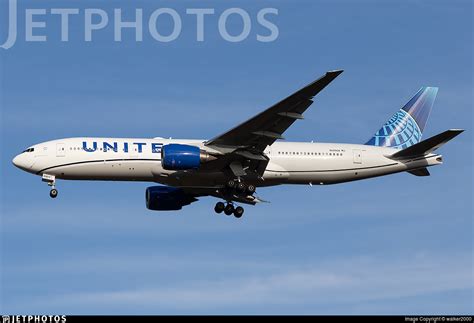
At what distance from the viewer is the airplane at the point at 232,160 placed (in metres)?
56.3

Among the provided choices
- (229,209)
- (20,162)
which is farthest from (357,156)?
(20,162)

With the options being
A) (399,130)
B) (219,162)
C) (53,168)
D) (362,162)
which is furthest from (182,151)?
(399,130)

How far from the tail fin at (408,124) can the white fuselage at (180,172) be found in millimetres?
2776

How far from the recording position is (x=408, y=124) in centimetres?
6625

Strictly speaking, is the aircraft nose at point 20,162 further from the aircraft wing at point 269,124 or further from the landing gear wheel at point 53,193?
the aircraft wing at point 269,124

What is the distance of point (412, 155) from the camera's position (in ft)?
201

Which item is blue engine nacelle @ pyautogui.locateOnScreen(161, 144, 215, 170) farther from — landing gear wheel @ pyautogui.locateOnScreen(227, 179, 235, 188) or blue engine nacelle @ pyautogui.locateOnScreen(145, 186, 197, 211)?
blue engine nacelle @ pyautogui.locateOnScreen(145, 186, 197, 211)

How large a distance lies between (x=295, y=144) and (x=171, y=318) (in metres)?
22.7

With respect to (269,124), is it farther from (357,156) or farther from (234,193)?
(357,156)

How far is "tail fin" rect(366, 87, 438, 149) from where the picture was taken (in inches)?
Result: 2549

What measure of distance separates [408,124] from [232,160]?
13811 millimetres

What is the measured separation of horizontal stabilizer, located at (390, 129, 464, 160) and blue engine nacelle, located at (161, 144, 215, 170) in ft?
40.0

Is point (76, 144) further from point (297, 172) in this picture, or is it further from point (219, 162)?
point (297, 172)

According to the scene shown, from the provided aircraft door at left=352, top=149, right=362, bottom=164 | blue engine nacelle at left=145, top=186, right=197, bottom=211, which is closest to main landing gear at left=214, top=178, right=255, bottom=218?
blue engine nacelle at left=145, top=186, right=197, bottom=211
